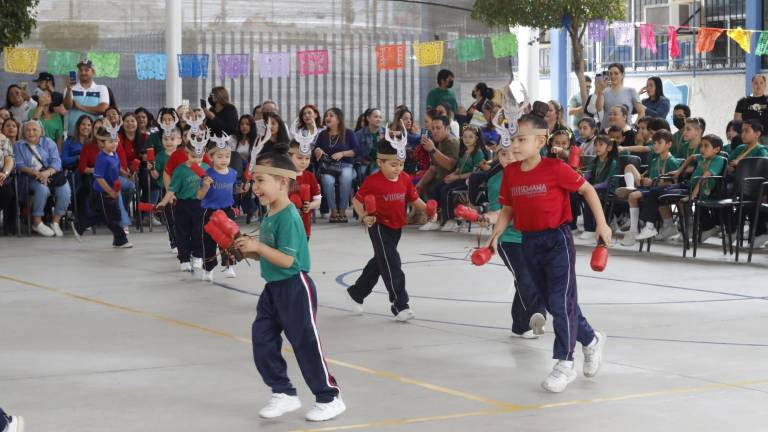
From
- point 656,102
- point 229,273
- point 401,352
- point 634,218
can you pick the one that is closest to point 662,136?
point 634,218

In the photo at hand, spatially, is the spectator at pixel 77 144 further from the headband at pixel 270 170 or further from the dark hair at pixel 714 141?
the headband at pixel 270 170

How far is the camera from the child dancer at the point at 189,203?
13.0 meters

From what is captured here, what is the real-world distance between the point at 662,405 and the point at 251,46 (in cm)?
1743

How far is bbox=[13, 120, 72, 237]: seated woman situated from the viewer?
17.7m

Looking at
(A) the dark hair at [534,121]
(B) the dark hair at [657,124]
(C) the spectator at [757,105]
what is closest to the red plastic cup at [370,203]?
(A) the dark hair at [534,121]

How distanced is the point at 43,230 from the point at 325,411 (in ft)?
39.2

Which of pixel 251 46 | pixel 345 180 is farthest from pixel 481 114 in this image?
pixel 251 46

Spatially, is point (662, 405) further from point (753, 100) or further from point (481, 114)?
point (481, 114)

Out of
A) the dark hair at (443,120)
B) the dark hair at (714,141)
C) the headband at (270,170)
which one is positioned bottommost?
the headband at (270,170)

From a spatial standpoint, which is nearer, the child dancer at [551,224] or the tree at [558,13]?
the child dancer at [551,224]

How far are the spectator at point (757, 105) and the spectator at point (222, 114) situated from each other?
7.33m

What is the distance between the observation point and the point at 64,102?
19172 millimetres

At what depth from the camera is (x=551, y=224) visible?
25.7 ft

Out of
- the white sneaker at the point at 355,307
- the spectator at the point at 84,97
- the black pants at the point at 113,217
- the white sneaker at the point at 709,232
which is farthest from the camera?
the spectator at the point at 84,97
